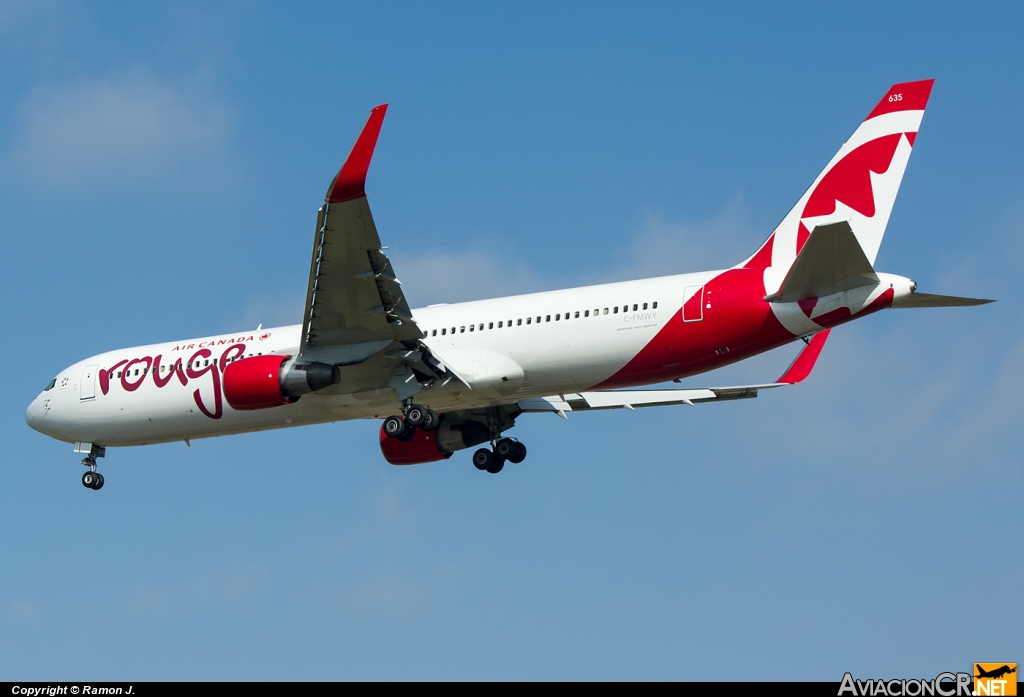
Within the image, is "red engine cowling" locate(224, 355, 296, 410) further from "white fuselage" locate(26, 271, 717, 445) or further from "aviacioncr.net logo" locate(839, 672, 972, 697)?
"aviacioncr.net logo" locate(839, 672, 972, 697)

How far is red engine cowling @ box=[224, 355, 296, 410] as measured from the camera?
27172 mm

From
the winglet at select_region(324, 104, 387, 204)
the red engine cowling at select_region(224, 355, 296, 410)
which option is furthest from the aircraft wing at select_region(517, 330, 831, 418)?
the winglet at select_region(324, 104, 387, 204)

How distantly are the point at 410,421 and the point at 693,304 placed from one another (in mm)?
6657

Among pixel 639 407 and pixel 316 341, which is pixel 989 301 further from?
pixel 316 341

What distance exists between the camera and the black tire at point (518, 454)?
32000 millimetres

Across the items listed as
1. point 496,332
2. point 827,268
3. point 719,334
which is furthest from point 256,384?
point 827,268

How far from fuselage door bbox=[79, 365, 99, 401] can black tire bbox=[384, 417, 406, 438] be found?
297 inches

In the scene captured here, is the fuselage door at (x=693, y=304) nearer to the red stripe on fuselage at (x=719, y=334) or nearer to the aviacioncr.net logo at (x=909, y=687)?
the red stripe on fuselage at (x=719, y=334)

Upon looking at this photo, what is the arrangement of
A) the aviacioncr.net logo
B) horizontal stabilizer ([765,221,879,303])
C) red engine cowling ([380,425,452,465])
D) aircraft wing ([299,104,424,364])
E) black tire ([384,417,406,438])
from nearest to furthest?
the aviacioncr.net logo → horizontal stabilizer ([765,221,879,303]) → aircraft wing ([299,104,424,364]) → black tire ([384,417,406,438]) → red engine cowling ([380,425,452,465])

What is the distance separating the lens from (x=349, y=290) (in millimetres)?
26203

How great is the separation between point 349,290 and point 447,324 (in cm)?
305

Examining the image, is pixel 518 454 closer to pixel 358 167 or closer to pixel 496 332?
pixel 496 332

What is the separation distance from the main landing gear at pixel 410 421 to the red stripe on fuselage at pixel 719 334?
4408 millimetres

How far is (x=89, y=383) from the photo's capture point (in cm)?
3139
